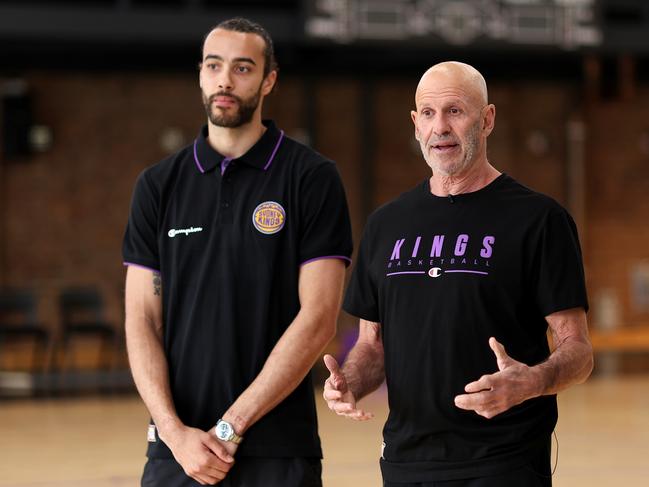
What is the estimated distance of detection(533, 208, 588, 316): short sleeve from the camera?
2.21 m

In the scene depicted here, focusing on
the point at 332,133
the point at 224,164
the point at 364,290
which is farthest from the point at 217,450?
the point at 332,133

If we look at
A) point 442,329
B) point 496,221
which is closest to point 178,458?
point 442,329

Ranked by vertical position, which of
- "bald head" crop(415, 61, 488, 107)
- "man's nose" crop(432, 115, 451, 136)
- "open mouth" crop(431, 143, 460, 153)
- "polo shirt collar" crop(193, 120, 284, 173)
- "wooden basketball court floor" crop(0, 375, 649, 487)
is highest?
"bald head" crop(415, 61, 488, 107)

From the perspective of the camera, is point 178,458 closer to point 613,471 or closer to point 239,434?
point 239,434

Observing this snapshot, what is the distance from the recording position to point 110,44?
1312cm

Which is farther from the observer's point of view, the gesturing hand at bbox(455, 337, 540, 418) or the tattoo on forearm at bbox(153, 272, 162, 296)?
the tattoo on forearm at bbox(153, 272, 162, 296)

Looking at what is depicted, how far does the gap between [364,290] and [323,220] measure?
11.5 inches

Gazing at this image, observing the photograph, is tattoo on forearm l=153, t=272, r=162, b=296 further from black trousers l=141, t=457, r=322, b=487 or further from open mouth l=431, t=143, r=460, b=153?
open mouth l=431, t=143, r=460, b=153

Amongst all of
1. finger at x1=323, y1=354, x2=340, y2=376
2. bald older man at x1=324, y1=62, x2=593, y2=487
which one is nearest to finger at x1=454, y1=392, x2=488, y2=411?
bald older man at x1=324, y1=62, x2=593, y2=487

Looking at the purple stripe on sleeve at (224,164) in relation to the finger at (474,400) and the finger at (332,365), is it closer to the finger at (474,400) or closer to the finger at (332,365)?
the finger at (332,365)

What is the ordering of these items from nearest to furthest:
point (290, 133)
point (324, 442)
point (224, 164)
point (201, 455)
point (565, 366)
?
point (565, 366), point (201, 455), point (224, 164), point (324, 442), point (290, 133)

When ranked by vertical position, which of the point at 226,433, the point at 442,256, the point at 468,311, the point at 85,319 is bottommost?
the point at 85,319

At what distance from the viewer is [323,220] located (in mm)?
2697

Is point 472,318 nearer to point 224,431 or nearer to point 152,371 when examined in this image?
point 224,431
